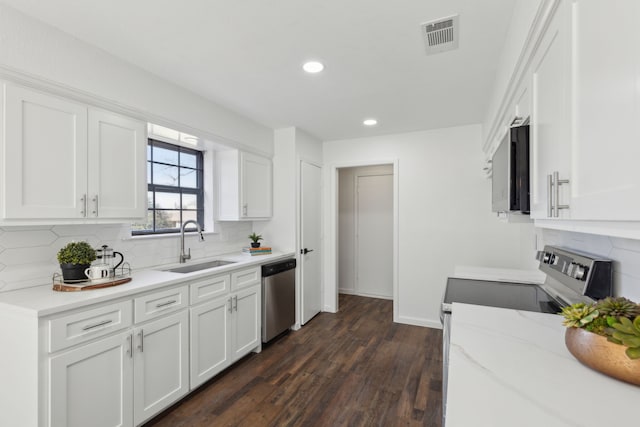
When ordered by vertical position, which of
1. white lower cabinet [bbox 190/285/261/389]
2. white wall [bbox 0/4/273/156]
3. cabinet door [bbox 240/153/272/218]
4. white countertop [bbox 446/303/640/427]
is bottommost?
white lower cabinet [bbox 190/285/261/389]

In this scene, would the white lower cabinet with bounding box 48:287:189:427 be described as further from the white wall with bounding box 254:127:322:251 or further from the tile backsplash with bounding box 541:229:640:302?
the tile backsplash with bounding box 541:229:640:302

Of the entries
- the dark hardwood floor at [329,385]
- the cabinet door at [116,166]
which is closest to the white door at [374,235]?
the dark hardwood floor at [329,385]

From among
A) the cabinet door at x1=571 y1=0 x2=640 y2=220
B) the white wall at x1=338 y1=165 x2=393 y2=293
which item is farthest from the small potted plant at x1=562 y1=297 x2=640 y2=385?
the white wall at x1=338 y1=165 x2=393 y2=293

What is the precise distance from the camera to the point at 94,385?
164 cm

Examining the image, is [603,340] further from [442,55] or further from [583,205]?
[442,55]

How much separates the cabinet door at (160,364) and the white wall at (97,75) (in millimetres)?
1484

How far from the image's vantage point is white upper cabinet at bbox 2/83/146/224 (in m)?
1.56

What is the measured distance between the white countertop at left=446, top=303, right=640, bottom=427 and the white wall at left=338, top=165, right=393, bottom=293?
4.09m

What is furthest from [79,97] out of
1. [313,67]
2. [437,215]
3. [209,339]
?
[437,215]

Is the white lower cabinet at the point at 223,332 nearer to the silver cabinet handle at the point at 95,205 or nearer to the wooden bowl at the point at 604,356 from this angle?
the silver cabinet handle at the point at 95,205

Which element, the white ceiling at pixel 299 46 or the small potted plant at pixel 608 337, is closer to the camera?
the small potted plant at pixel 608 337

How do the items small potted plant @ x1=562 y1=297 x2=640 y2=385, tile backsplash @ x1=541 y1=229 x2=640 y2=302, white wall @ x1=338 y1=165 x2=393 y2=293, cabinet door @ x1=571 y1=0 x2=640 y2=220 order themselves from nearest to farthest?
cabinet door @ x1=571 y1=0 x2=640 y2=220 < small potted plant @ x1=562 y1=297 x2=640 y2=385 < tile backsplash @ x1=541 y1=229 x2=640 y2=302 < white wall @ x1=338 y1=165 x2=393 y2=293

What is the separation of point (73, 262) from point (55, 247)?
1.06 feet

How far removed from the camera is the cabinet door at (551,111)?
0.86 m
